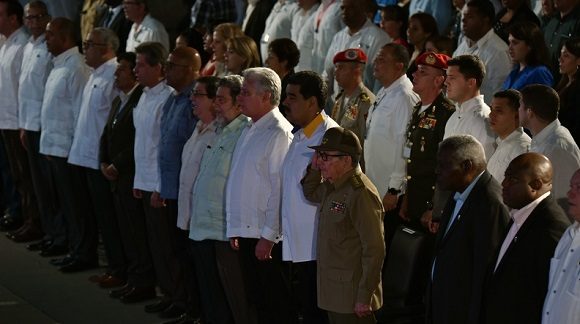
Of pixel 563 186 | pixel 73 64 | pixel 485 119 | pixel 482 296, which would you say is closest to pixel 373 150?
pixel 485 119

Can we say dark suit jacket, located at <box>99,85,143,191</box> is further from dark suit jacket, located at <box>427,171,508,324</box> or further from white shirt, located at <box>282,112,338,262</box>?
dark suit jacket, located at <box>427,171,508,324</box>

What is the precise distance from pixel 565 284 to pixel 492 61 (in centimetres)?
391

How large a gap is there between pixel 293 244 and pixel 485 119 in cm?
144

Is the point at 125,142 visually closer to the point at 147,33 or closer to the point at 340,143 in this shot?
the point at 147,33

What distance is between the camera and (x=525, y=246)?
18.5 feet

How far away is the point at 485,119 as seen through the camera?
24.0ft

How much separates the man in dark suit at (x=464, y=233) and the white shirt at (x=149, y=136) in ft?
10.1

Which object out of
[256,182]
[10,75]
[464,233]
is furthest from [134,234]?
[464,233]

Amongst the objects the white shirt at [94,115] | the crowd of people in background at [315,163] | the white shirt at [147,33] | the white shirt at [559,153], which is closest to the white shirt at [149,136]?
the crowd of people in background at [315,163]

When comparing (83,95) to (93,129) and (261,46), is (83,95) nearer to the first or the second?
(93,129)

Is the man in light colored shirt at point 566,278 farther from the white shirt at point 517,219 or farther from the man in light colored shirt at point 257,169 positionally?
the man in light colored shirt at point 257,169

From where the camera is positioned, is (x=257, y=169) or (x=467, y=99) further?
(x=467, y=99)

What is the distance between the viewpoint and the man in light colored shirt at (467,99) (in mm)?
7297

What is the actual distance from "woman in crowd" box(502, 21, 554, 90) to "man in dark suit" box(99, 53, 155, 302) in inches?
113
